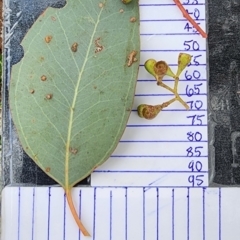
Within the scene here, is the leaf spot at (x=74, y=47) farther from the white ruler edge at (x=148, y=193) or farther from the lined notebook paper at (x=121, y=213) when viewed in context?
the lined notebook paper at (x=121, y=213)

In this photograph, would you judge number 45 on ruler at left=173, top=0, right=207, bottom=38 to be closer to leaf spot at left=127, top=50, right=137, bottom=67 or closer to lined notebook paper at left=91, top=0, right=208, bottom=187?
lined notebook paper at left=91, top=0, right=208, bottom=187

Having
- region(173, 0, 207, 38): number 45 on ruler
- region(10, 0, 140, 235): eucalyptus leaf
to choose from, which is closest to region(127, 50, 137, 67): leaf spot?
region(10, 0, 140, 235): eucalyptus leaf

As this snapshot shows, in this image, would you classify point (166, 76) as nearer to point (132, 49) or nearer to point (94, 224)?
point (132, 49)

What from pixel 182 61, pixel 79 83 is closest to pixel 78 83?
pixel 79 83

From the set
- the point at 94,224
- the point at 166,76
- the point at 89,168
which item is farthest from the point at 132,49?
the point at 94,224

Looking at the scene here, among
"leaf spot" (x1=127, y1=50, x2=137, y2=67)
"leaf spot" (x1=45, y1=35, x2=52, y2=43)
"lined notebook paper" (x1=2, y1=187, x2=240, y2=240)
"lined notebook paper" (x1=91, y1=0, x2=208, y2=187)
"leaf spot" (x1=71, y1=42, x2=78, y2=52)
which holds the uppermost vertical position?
"leaf spot" (x1=45, y1=35, x2=52, y2=43)

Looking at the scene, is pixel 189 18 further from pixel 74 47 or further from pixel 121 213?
pixel 121 213
